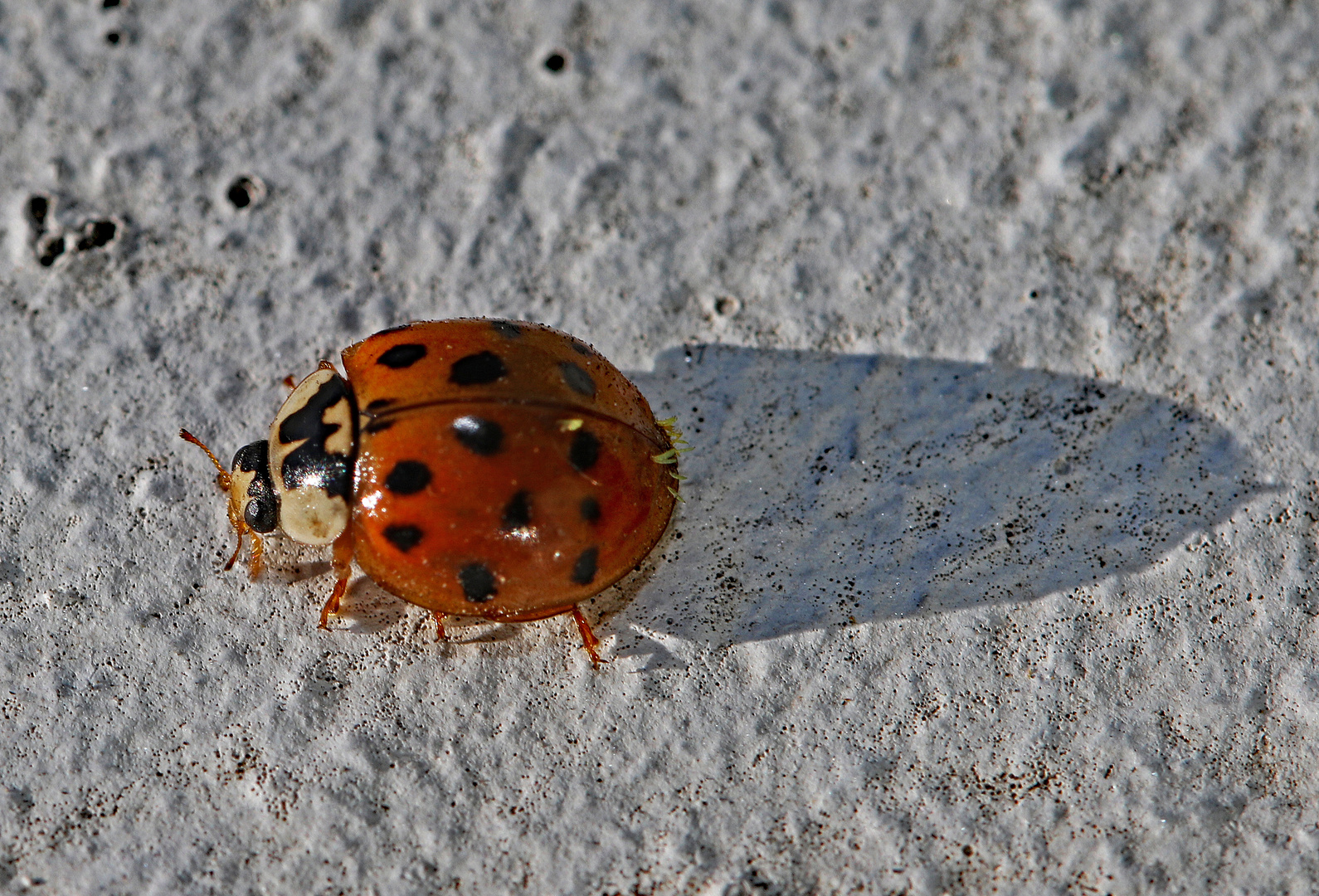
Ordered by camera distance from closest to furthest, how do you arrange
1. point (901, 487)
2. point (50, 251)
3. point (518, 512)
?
point (518, 512) → point (901, 487) → point (50, 251)

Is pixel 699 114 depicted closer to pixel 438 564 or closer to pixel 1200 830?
pixel 438 564

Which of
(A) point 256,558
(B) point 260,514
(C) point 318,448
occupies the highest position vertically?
(C) point 318,448

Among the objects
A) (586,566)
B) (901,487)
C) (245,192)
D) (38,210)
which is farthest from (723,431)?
(38,210)

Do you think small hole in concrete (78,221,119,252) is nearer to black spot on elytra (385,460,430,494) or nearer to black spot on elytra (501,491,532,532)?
black spot on elytra (385,460,430,494)

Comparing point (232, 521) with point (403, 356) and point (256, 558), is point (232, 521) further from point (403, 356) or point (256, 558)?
point (403, 356)

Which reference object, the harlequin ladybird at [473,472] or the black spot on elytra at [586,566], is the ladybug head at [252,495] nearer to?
the harlequin ladybird at [473,472]

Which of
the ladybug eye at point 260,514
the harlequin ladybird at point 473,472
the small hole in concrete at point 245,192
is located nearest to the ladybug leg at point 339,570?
the harlequin ladybird at point 473,472

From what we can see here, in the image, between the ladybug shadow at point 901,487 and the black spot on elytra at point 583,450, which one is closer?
the black spot on elytra at point 583,450

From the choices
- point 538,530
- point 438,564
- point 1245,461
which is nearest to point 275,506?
point 438,564
